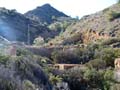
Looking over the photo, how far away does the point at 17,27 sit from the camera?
66.1 meters

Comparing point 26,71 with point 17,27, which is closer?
point 26,71

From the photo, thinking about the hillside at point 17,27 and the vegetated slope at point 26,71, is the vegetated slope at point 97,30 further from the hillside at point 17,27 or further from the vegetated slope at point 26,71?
the vegetated slope at point 26,71

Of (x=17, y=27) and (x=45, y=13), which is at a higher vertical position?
(x=45, y=13)

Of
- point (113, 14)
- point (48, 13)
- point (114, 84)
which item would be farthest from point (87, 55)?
point (48, 13)

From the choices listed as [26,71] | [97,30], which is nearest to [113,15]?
[97,30]

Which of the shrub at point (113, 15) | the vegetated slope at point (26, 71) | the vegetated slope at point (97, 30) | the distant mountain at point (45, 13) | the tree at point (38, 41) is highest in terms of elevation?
the distant mountain at point (45, 13)

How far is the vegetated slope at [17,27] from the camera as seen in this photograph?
210ft

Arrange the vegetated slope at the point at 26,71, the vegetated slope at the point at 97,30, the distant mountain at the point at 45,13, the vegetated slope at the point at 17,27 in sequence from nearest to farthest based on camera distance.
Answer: the vegetated slope at the point at 26,71, the vegetated slope at the point at 97,30, the vegetated slope at the point at 17,27, the distant mountain at the point at 45,13

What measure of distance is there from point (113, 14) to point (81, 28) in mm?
5855

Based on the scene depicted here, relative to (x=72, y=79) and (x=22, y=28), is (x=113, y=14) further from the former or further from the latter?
(x=72, y=79)

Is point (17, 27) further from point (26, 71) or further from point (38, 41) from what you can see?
point (26, 71)

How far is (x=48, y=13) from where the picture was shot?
98.1 metres

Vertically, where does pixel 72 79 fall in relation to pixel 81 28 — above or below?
below

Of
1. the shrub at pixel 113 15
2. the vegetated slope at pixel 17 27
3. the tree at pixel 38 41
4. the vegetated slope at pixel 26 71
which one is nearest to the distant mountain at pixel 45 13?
the vegetated slope at pixel 17 27
